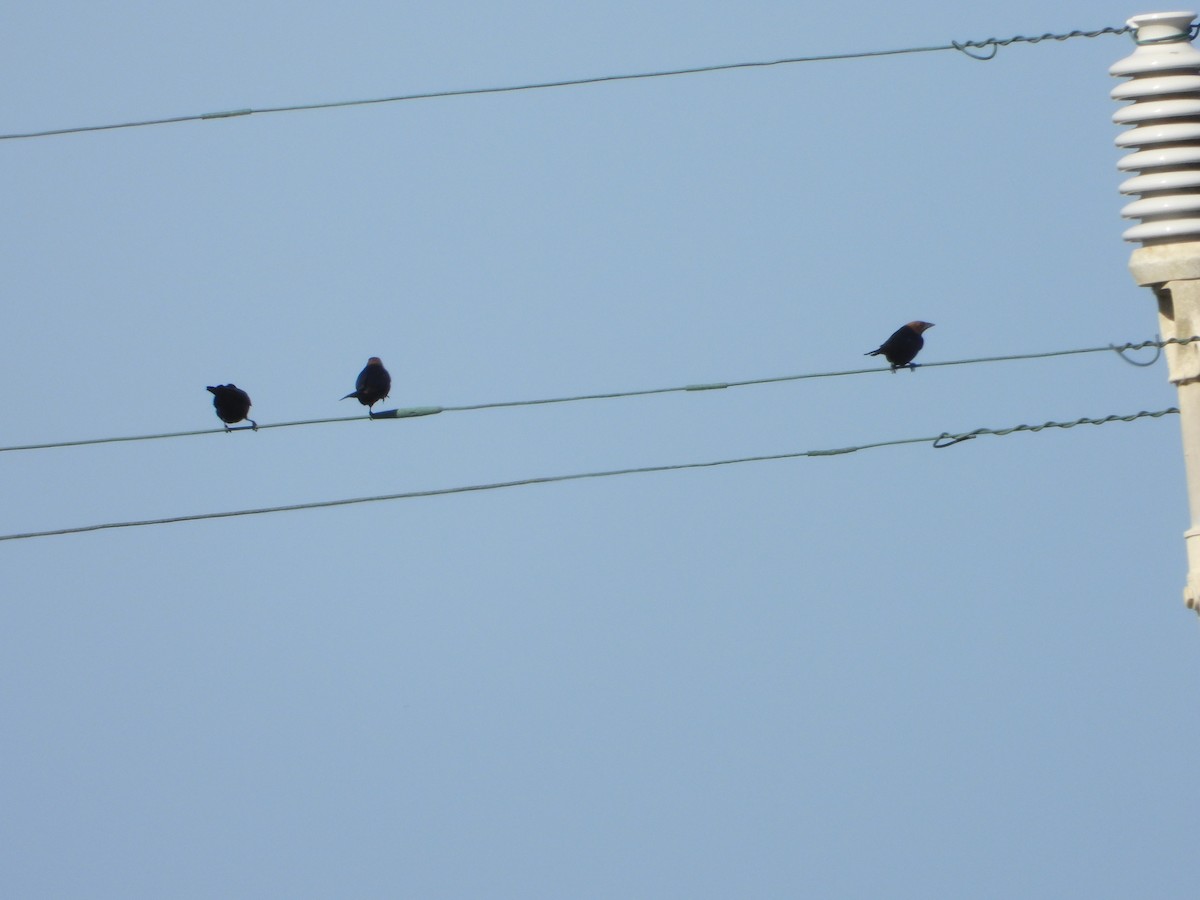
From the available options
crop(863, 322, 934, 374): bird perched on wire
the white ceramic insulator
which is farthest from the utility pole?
crop(863, 322, 934, 374): bird perched on wire

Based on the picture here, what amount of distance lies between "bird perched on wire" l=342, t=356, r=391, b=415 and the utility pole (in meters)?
6.69

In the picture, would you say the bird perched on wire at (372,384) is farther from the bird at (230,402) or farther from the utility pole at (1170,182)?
the utility pole at (1170,182)

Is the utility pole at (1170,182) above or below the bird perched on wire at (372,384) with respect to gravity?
below

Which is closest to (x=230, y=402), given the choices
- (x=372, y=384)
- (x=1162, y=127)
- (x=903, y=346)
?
(x=372, y=384)

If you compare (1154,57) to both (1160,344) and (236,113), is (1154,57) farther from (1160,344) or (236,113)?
(236,113)

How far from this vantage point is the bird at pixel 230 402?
14766 mm

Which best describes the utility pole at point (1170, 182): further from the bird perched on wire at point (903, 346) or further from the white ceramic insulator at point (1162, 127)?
the bird perched on wire at point (903, 346)

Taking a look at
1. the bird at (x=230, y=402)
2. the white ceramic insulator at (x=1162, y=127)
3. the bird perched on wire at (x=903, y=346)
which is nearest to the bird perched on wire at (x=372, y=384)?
the bird at (x=230, y=402)

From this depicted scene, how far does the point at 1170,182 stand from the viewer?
9117 millimetres

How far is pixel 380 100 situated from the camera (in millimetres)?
9539

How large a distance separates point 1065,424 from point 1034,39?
5.28 feet

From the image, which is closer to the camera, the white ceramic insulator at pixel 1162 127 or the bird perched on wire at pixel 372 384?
the white ceramic insulator at pixel 1162 127

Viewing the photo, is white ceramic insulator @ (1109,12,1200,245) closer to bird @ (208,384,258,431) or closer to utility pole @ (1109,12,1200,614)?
utility pole @ (1109,12,1200,614)

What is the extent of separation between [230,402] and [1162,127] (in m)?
7.38
